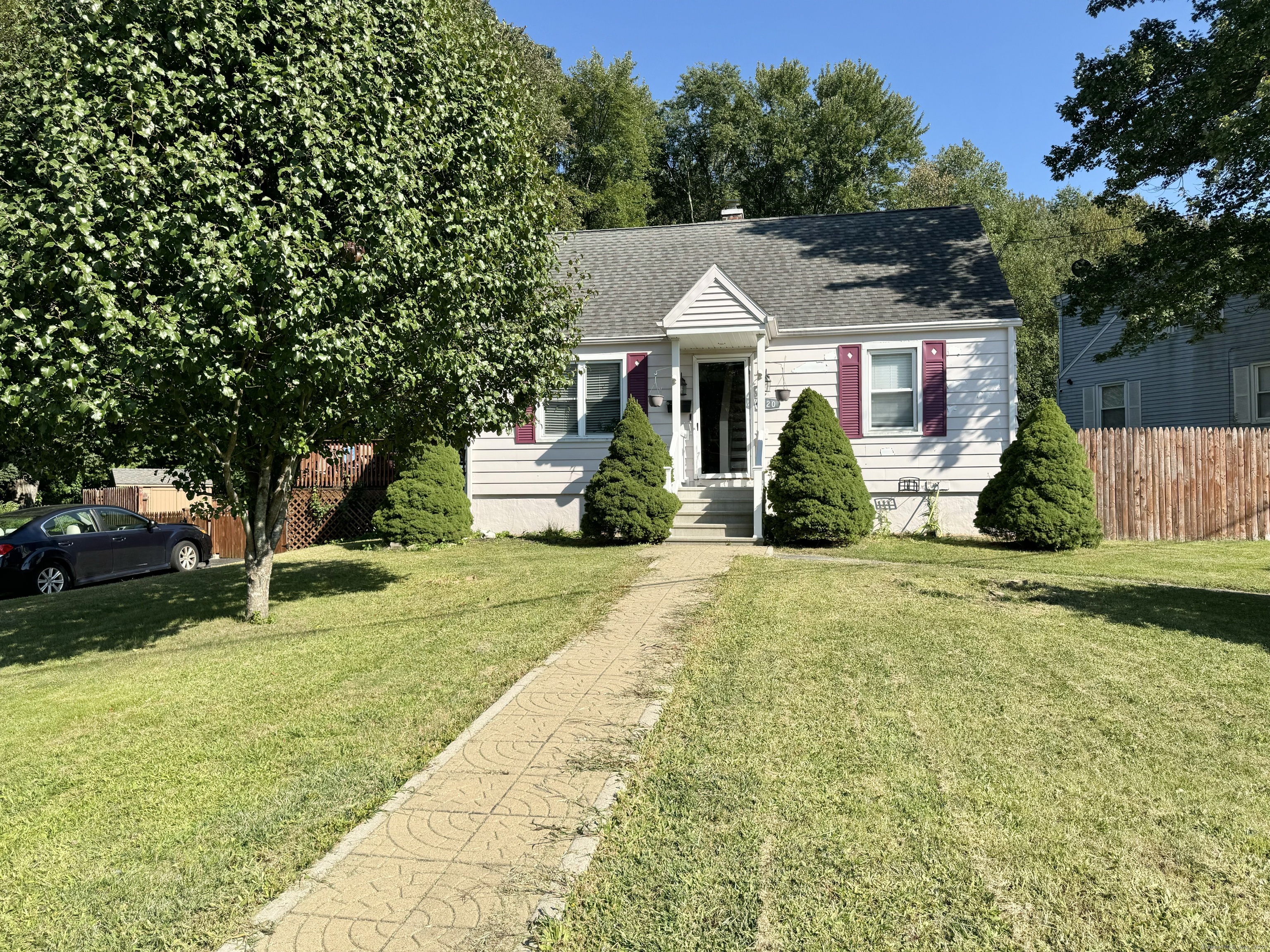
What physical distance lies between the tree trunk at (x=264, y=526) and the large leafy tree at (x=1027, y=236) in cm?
3139

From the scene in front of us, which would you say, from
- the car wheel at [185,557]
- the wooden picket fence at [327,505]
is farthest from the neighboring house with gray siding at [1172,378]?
the car wheel at [185,557]

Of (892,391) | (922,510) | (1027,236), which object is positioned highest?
(1027,236)

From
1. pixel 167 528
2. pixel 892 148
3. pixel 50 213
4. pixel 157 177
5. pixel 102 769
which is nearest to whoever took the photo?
pixel 102 769

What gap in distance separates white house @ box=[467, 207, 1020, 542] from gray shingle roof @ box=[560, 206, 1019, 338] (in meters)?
0.05

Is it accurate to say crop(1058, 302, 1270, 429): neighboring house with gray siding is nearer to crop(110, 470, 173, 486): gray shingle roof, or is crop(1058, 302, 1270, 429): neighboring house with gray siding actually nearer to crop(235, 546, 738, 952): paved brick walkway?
crop(235, 546, 738, 952): paved brick walkway

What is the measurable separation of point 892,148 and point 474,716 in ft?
115

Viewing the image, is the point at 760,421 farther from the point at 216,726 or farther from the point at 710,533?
the point at 216,726

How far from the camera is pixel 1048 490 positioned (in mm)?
11523

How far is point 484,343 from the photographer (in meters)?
8.59

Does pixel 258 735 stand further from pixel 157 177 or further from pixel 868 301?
pixel 868 301

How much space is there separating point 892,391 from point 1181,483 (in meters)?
4.91

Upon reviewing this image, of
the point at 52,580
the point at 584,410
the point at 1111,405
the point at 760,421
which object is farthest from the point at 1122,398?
the point at 52,580

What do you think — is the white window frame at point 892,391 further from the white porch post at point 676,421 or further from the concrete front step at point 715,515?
the white porch post at point 676,421

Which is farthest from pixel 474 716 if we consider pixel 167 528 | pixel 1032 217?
pixel 1032 217
